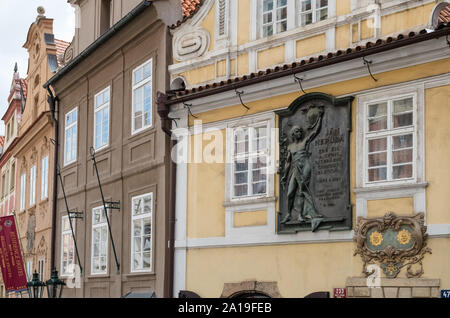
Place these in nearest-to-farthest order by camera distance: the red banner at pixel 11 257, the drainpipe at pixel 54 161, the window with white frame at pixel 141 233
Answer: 1. the window with white frame at pixel 141 233
2. the drainpipe at pixel 54 161
3. the red banner at pixel 11 257

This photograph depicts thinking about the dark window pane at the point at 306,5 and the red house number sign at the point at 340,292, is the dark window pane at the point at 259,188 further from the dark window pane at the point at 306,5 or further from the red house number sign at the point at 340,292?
the dark window pane at the point at 306,5

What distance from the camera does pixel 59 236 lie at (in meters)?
22.9

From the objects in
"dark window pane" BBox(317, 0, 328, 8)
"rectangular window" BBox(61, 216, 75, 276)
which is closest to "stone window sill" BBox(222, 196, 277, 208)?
"dark window pane" BBox(317, 0, 328, 8)

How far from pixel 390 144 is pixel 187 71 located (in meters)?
5.05

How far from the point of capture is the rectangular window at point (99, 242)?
19.4 metres

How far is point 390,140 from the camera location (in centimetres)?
1248

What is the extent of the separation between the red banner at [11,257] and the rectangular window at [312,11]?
1263 cm

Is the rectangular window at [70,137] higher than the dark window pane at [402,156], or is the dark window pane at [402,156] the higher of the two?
the rectangular window at [70,137]

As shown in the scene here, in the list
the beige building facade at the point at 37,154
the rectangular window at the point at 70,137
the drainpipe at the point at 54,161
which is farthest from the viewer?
the beige building facade at the point at 37,154

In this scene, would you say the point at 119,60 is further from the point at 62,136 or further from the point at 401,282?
the point at 401,282

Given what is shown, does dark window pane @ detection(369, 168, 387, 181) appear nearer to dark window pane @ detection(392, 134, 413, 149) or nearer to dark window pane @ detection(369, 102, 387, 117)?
dark window pane @ detection(392, 134, 413, 149)

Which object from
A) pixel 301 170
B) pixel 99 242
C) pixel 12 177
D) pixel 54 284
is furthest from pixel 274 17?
pixel 12 177

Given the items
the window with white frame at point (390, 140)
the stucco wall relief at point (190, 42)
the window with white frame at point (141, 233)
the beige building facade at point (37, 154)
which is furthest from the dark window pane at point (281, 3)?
the beige building facade at point (37, 154)
